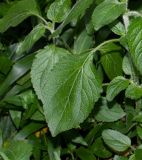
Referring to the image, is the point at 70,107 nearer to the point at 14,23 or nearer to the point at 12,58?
the point at 14,23

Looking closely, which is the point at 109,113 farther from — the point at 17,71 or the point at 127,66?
the point at 17,71

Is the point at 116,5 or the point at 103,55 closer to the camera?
the point at 116,5

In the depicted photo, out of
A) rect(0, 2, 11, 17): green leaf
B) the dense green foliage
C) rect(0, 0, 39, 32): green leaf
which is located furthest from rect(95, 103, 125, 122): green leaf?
rect(0, 2, 11, 17): green leaf

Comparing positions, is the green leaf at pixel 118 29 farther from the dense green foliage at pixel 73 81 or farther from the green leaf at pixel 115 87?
the green leaf at pixel 115 87

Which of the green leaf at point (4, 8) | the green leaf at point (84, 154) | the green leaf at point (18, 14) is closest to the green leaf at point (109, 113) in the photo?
the green leaf at point (84, 154)

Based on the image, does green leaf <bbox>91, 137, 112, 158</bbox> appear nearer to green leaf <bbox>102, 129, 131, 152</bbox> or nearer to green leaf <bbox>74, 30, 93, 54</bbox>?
green leaf <bbox>102, 129, 131, 152</bbox>

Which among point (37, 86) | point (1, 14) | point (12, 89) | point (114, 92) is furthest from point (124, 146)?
point (1, 14)

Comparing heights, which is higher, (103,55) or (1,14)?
(1,14)
